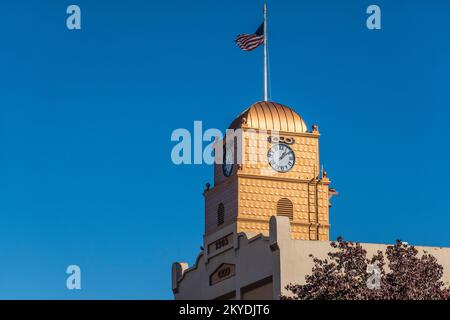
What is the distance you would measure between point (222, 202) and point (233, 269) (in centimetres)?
658

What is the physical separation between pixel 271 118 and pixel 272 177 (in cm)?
304

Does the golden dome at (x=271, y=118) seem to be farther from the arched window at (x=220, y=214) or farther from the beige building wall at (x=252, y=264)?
the beige building wall at (x=252, y=264)

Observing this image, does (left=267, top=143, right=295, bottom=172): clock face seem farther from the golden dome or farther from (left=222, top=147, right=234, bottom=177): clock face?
(left=222, top=147, right=234, bottom=177): clock face

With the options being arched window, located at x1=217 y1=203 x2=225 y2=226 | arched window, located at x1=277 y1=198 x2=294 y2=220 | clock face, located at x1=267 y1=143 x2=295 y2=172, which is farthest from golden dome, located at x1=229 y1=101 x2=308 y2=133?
arched window, located at x1=217 y1=203 x2=225 y2=226

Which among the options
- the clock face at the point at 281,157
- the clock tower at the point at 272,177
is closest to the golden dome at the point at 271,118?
the clock tower at the point at 272,177

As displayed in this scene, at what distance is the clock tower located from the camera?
54.8 meters

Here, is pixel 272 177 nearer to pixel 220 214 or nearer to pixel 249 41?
pixel 220 214

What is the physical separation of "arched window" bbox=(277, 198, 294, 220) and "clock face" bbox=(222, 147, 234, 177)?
2948 millimetres

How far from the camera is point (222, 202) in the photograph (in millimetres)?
56531
